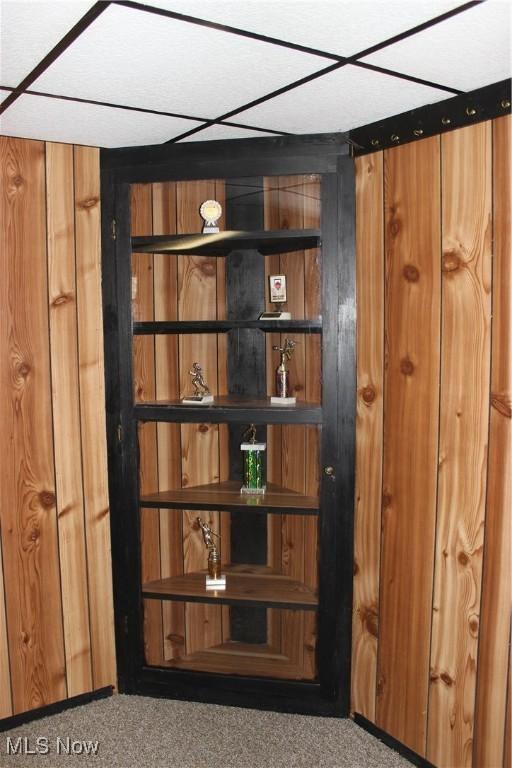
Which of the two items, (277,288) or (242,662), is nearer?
(277,288)

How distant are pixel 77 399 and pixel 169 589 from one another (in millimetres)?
885

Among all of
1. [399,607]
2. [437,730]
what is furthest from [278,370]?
[437,730]

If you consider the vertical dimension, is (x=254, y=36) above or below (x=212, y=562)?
above

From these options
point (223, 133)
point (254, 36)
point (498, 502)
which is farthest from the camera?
point (223, 133)

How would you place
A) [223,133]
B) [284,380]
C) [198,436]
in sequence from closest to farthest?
[223,133], [284,380], [198,436]

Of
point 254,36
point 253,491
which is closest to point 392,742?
point 253,491

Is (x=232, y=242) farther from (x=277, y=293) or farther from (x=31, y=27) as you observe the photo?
(x=31, y=27)

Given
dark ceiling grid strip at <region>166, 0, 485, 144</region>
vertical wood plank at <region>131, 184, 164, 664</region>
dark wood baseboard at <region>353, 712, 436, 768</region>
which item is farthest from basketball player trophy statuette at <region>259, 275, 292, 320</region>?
dark wood baseboard at <region>353, 712, 436, 768</region>

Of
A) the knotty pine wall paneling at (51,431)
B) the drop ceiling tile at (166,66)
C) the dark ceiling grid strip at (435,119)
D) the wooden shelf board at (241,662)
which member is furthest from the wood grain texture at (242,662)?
the drop ceiling tile at (166,66)

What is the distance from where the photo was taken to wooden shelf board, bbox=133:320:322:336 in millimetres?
2516

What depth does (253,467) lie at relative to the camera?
2785mm

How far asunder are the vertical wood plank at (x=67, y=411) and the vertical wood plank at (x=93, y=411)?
25 millimetres

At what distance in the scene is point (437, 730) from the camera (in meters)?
2.26

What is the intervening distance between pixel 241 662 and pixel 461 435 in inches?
56.2
